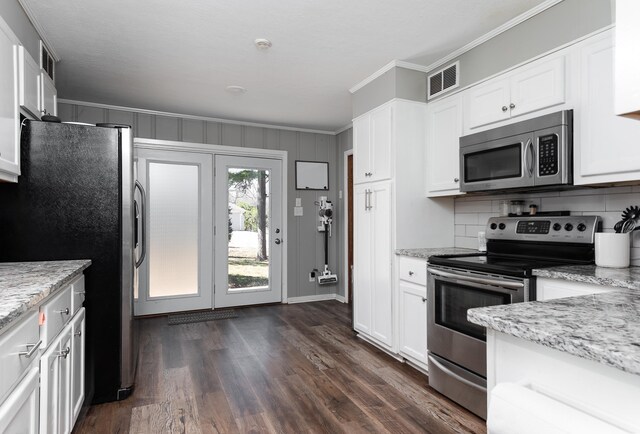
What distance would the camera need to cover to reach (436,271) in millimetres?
2578

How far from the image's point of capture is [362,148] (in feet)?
11.7

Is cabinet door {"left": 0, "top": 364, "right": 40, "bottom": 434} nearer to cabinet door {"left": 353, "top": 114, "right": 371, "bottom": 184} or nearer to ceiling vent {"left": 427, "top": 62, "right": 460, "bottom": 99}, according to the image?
cabinet door {"left": 353, "top": 114, "right": 371, "bottom": 184}

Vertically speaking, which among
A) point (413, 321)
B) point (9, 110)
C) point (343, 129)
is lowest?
point (413, 321)

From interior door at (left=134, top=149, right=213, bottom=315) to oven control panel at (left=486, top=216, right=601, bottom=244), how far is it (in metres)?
3.34

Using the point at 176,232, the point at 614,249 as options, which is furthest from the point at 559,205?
the point at 176,232

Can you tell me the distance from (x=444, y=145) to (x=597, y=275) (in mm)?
1602

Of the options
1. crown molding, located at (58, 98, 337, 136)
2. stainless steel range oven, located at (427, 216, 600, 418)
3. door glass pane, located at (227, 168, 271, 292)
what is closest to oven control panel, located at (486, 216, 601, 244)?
stainless steel range oven, located at (427, 216, 600, 418)

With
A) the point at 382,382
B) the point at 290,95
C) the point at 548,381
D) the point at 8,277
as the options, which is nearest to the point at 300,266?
the point at 290,95

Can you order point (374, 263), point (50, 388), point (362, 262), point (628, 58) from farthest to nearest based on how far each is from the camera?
point (362, 262)
point (374, 263)
point (50, 388)
point (628, 58)

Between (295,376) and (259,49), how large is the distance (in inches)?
97.7

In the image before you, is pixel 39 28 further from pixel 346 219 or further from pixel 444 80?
pixel 346 219

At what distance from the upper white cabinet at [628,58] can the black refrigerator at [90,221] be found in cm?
250

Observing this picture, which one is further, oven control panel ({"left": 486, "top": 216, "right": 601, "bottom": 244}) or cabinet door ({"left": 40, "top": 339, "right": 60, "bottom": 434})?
oven control panel ({"left": 486, "top": 216, "right": 601, "bottom": 244})

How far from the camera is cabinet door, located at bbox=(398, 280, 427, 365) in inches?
109
